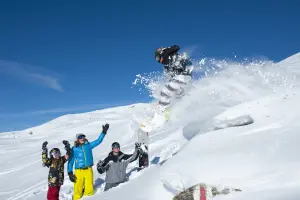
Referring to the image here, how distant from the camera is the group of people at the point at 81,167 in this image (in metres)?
7.77

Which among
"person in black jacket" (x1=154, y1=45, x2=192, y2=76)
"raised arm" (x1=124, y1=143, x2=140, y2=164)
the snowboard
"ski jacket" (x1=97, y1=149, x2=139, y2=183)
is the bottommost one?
"ski jacket" (x1=97, y1=149, x2=139, y2=183)

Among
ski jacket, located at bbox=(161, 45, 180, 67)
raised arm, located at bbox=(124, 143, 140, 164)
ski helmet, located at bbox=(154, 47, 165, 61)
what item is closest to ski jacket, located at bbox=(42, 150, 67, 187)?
raised arm, located at bbox=(124, 143, 140, 164)

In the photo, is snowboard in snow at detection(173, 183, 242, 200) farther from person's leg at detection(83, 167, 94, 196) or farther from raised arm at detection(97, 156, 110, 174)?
person's leg at detection(83, 167, 94, 196)

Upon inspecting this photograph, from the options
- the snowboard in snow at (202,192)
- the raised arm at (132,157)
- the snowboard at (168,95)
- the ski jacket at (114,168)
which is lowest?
the snowboard in snow at (202,192)

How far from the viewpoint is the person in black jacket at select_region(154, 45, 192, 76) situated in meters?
7.54

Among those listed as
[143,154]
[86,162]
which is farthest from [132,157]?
[86,162]

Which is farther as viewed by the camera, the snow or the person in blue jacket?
the person in blue jacket

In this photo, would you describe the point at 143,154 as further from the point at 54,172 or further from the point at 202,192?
the point at 202,192

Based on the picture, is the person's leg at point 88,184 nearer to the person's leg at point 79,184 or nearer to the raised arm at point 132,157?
the person's leg at point 79,184

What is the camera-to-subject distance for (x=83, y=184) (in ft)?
26.4

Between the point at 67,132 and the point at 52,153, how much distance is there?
16.1 m

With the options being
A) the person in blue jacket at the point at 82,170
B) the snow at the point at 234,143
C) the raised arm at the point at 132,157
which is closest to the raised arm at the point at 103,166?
the person in blue jacket at the point at 82,170

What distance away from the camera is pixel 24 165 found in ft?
50.7

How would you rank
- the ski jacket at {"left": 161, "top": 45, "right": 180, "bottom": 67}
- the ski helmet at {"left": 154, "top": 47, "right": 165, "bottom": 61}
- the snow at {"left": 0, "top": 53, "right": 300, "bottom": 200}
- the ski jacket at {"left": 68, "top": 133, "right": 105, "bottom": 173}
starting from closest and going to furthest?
the snow at {"left": 0, "top": 53, "right": 300, "bottom": 200} < the ski jacket at {"left": 161, "top": 45, "right": 180, "bottom": 67} < the ski helmet at {"left": 154, "top": 47, "right": 165, "bottom": 61} < the ski jacket at {"left": 68, "top": 133, "right": 105, "bottom": 173}
